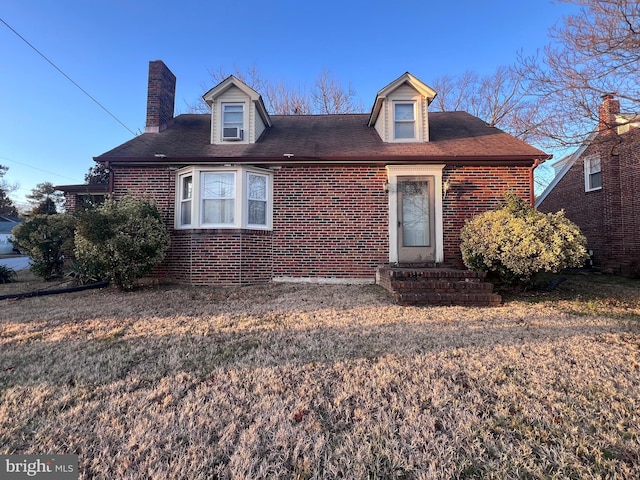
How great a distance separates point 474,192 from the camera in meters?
7.91

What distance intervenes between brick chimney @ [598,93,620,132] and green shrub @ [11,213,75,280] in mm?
12756

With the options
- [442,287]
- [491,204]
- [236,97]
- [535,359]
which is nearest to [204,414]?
[535,359]

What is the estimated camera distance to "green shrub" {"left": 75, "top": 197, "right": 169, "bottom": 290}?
6.38m

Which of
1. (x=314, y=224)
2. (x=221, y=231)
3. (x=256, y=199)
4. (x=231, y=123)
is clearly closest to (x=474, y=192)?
(x=314, y=224)

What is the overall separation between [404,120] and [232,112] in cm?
497

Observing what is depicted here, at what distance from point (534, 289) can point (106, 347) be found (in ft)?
26.3

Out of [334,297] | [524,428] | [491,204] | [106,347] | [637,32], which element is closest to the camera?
[524,428]

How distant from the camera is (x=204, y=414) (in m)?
2.07

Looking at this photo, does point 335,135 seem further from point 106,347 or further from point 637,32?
point 106,347

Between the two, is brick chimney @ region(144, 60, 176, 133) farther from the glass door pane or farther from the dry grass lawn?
the glass door pane

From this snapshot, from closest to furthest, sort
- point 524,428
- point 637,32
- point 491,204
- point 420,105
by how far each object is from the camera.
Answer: point 524,428, point 637,32, point 491,204, point 420,105

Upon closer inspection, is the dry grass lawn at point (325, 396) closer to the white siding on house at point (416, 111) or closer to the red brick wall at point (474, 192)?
the red brick wall at point (474, 192)

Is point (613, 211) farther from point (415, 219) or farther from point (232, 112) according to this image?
point (232, 112)

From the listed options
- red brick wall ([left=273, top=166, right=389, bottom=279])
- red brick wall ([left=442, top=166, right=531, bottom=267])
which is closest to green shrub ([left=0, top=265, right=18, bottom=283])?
red brick wall ([left=273, top=166, right=389, bottom=279])
